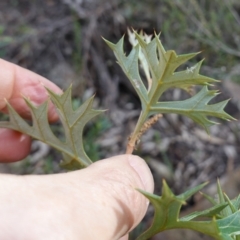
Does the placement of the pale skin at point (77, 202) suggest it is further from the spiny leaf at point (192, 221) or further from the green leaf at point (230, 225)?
the green leaf at point (230, 225)

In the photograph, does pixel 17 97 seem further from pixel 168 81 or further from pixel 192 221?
pixel 192 221

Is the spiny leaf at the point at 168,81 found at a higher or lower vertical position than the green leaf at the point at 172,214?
higher

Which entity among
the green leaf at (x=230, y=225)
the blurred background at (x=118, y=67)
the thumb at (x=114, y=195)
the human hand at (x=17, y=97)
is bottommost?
the blurred background at (x=118, y=67)

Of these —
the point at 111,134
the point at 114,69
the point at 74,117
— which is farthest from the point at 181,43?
the point at 74,117

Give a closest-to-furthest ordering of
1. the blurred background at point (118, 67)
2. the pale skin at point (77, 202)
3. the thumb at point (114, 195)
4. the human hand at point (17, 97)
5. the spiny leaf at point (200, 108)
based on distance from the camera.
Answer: the pale skin at point (77, 202) → the thumb at point (114, 195) → the spiny leaf at point (200, 108) → the human hand at point (17, 97) → the blurred background at point (118, 67)

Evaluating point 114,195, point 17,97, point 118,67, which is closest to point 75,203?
point 114,195

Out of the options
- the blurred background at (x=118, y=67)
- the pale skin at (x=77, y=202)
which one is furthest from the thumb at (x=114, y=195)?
the blurred background at (x=118, y=67)

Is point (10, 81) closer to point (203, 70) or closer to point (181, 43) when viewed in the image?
point (203, 70)
